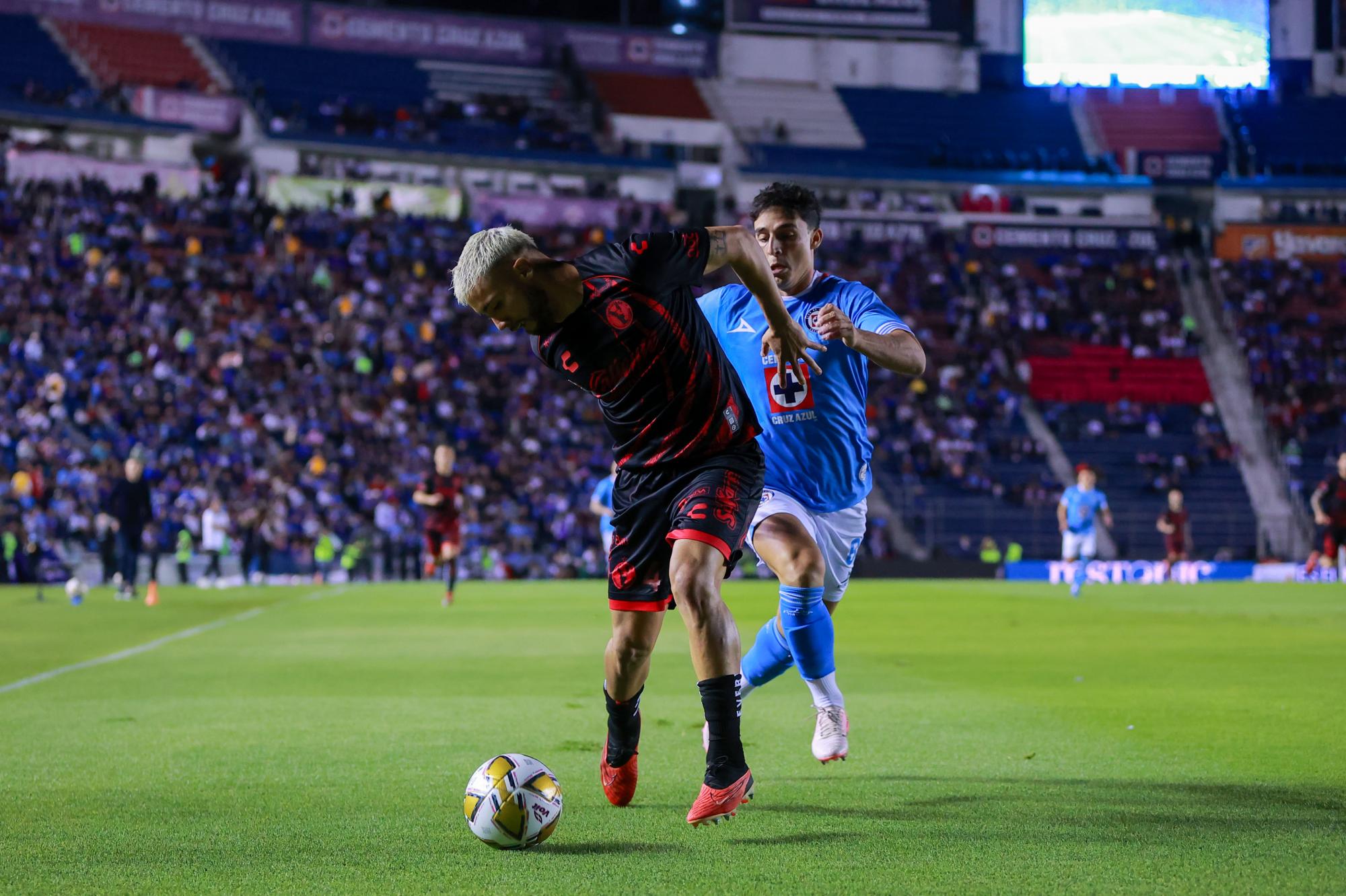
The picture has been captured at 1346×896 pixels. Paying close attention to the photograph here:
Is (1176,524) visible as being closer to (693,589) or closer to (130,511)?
(130,511)

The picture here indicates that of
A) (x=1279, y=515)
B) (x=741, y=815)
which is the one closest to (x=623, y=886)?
(x=741, y=815)

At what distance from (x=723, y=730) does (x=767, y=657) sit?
70.9 inches

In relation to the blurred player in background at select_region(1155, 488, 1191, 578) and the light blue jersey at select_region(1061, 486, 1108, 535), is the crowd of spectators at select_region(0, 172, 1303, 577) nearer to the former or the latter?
the blurred player in background at select_region(1155, 488, 1191, 578)

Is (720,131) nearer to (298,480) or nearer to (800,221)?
(298,480)

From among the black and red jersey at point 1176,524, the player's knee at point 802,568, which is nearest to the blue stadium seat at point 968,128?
the black and red jersey at point 1176,524

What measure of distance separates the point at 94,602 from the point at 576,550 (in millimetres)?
12405

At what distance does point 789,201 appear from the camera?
6594mm

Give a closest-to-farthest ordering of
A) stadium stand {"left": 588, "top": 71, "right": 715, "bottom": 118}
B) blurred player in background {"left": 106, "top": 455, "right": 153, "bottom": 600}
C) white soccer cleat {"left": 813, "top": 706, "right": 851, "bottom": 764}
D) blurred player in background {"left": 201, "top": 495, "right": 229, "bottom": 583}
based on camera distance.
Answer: white soccer cleat {"left": 813, "top": 706, "right": 851, "bottom": 764}
blurred player in background {"left": 106, "top": 455, "right": 153, "bottom": 600}
blurred player in background {"left": 201, "top": 495, "right": 229, "bottom": 583}
stadium stand {"left": 588, "top": 71, "right": 715, "bottom": 118}

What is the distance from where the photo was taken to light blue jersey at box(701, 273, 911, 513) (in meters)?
6.78

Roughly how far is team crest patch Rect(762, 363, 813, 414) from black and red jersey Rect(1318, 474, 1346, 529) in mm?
21008

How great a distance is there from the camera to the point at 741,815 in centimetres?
527

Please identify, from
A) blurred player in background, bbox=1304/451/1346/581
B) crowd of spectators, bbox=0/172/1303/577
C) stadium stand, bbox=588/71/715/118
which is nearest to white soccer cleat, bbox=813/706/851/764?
crowd of spectators, bbox=0/172/1303/577

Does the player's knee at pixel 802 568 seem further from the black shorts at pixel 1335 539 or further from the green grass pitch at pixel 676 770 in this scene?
the black shorts at pixel 1335 539

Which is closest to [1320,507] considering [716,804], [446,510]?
[446,510]
